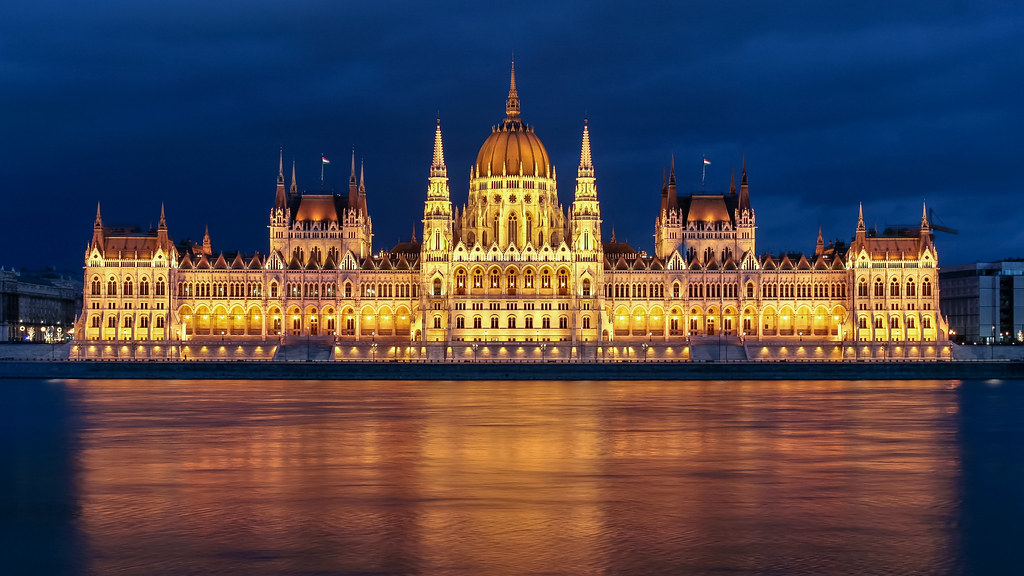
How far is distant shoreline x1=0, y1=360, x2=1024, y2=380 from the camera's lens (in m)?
101

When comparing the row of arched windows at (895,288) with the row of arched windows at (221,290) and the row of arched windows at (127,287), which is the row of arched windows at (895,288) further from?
the row of arched windows at (127,287)

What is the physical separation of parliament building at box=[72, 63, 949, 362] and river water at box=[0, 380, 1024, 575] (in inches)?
2041

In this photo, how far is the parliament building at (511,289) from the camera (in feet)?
401

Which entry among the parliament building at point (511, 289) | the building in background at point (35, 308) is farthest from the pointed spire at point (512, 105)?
the building in background at point (35, 308)

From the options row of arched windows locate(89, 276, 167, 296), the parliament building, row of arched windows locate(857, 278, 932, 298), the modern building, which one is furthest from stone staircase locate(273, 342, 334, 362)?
the modern building

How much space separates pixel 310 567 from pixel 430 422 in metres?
31.6

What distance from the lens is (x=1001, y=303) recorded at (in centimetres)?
14950

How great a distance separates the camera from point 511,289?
123375 millimetres

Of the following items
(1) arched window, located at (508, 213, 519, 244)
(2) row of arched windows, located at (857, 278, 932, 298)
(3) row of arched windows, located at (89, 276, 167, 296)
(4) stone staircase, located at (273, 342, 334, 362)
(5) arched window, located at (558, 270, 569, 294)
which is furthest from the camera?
(1) arched window, located at (508, 213, 519, 244)

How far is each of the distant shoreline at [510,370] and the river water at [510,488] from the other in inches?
1203

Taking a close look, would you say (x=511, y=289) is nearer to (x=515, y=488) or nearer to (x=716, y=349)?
(x=716, y=349)

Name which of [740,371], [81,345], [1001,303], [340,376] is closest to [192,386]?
[340,376]

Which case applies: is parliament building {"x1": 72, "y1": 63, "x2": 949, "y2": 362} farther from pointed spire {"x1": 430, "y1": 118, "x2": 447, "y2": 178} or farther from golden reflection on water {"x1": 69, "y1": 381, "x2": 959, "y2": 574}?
golden reflection on water {"x1": 69, "y1": 381, "x2": 959, "y2": 574}

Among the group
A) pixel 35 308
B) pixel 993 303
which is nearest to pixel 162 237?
pixel 35 308
